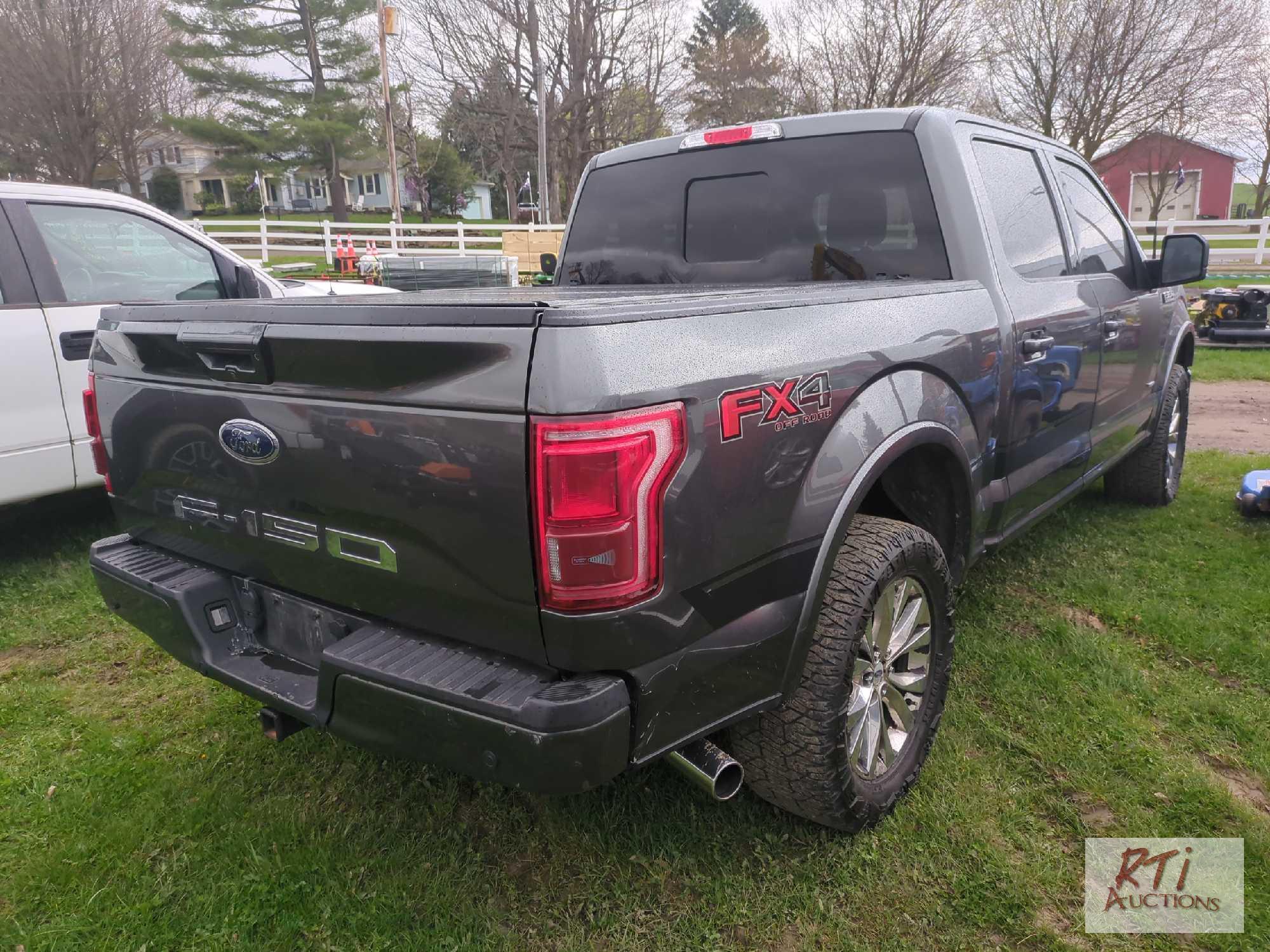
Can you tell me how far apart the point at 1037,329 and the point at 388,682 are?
2532 mm

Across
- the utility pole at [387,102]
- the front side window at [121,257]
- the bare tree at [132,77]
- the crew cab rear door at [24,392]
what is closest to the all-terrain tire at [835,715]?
the front side window at [121,257]

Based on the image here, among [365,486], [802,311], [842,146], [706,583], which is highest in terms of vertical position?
[842,146]

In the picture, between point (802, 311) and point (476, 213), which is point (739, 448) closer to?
point (802, 311)

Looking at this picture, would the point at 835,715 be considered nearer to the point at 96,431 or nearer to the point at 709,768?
the point at 709,768

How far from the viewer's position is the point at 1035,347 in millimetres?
3057

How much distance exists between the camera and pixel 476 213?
212ft

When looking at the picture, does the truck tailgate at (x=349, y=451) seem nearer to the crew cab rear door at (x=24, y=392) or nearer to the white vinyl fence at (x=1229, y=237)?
the crew cab rear door at (x=24, y=392)

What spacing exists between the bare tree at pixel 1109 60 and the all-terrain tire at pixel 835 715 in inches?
1110

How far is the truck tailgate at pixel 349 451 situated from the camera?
1.67m

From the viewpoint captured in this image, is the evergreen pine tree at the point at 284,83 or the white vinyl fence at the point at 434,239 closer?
the white vinyl fence at the point at 434,239

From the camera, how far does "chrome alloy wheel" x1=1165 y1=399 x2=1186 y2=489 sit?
16.4 feet

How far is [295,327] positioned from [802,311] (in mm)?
1171

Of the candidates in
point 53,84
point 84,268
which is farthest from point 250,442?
point 53,84

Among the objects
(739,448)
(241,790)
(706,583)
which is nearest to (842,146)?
(739,448)
